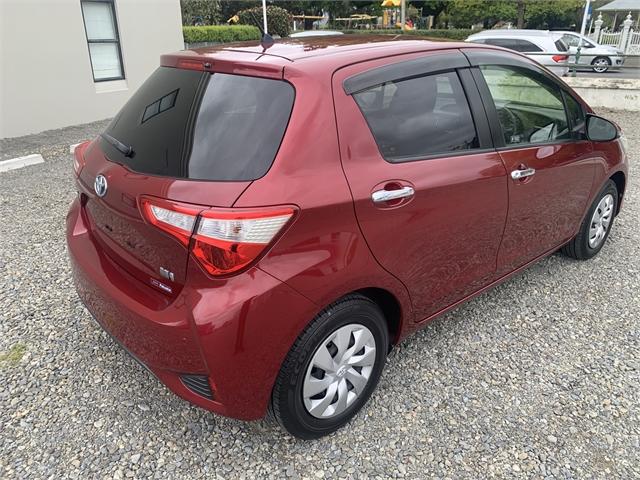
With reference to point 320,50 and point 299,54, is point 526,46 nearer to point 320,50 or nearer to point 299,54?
point 320,50

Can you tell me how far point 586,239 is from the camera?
3861 millimetres

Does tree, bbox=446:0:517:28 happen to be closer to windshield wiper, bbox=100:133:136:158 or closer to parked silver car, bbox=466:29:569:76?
parked silver car, bbox=466:29:569:76

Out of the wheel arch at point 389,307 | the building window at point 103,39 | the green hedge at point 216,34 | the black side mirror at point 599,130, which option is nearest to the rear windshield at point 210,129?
the wheel arch at point 389,307

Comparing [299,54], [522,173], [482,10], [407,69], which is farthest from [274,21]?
[299,54]

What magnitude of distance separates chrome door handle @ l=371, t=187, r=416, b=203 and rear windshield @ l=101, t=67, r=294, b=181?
0.48 m

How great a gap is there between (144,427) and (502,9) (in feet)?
127

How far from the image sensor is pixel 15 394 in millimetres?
2525

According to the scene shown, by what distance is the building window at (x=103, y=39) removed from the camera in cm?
852

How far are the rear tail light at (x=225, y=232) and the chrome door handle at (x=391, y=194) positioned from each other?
0.43 meters

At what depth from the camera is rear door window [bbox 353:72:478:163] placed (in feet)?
7.23

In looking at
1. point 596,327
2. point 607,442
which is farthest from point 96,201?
point 596,327

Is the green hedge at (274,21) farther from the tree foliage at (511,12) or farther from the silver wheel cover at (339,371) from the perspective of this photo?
the silver wheel cover at (339,371)

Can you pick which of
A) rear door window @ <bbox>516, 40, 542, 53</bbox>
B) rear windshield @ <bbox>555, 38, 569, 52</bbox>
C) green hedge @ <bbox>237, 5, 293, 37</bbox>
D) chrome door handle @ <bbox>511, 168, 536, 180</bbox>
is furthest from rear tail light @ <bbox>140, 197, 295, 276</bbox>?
green hedge @ <bbox>237, 5, 293, 37</bbox>

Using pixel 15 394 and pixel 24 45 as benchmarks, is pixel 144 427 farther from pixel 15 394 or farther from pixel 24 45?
pixel 24 45
